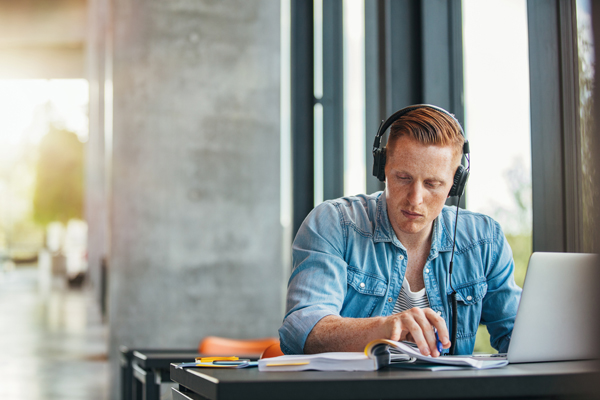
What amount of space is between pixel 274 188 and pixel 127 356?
6.23 ft

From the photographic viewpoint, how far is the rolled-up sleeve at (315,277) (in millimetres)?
1430

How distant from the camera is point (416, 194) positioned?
1604 mm

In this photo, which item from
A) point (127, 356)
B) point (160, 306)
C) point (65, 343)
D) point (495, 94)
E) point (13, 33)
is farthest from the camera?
point (13, 33)

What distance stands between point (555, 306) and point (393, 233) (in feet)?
1.80

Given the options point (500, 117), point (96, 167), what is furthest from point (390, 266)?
point (96, 167)

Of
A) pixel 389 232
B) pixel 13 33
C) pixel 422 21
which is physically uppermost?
pixel 13 33

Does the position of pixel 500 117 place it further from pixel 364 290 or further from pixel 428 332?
pixel 428 332

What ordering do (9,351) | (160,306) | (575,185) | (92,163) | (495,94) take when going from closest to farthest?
(575,185)
(495,94)
(160,306)
(9,351)
(92,163)

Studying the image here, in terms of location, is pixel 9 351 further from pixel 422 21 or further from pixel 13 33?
pixel 13 33

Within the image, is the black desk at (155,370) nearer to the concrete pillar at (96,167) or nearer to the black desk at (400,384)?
the black desk at (400,384)

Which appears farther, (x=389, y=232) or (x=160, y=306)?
(x=160, y=306)

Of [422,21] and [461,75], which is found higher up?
[422,21]

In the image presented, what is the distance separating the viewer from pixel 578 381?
0.99 meters

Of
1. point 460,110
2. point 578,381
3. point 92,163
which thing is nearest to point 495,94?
point 460,110
